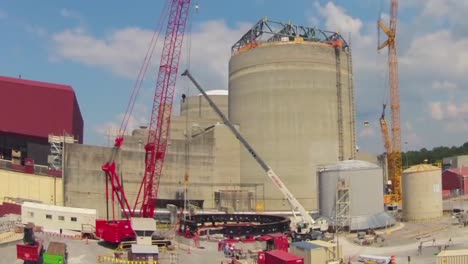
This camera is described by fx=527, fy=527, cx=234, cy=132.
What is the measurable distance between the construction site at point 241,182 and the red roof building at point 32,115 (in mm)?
206

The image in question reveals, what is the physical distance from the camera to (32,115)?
78.6 m

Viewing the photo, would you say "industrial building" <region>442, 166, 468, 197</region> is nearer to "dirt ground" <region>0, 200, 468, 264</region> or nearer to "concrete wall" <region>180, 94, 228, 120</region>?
"concrete wall" <region>180, 94, 228, 120</region>

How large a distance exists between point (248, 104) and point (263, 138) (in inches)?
275

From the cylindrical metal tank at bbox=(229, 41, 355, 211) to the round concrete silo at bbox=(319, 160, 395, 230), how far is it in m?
17.8

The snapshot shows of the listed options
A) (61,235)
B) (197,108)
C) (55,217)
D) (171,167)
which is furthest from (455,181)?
(61,235)

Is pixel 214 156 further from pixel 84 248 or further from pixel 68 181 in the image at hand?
pixel 84 248

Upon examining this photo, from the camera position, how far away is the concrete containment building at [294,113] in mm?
91312

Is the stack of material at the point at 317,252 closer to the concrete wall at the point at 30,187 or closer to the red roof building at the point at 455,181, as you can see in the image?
the concrete wall at the point at 30,187

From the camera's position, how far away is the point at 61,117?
3189 inches

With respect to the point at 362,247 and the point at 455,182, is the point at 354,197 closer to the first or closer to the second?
the point at 362,247

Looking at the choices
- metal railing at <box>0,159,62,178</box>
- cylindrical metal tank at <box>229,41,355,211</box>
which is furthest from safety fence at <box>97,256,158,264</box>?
cylindrical metal tank at <box>229,41,355,211</box>

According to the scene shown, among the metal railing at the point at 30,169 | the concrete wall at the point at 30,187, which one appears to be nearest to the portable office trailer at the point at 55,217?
the concrete wall at the point at 30,187

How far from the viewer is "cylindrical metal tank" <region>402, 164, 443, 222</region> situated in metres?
74.3

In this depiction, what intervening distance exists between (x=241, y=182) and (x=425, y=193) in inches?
1235
